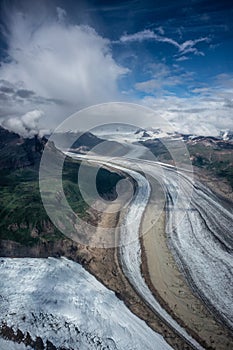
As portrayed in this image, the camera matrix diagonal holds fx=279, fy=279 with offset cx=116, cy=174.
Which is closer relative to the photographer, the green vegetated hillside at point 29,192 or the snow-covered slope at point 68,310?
the snow-covered slope at point 68,310

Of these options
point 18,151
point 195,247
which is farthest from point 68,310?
point 18,151

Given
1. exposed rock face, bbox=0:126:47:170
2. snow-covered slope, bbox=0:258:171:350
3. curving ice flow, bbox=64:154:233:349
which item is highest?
exposed rock face, bbox=0:126:47:170

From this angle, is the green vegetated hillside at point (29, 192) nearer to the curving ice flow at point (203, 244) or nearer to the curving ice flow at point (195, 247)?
the curving ice flow at point (195, 247)

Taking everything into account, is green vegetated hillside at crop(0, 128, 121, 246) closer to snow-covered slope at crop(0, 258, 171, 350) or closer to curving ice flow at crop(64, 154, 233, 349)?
snow-covered slope at crop(0, 258, 171, 350)

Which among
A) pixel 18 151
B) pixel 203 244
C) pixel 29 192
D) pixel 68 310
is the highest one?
pixel 18 151

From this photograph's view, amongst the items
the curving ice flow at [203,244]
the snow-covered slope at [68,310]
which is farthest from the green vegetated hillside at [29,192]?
the curving ice flow at [203,244]

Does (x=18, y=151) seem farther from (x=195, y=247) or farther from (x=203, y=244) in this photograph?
(x=203, y=244)

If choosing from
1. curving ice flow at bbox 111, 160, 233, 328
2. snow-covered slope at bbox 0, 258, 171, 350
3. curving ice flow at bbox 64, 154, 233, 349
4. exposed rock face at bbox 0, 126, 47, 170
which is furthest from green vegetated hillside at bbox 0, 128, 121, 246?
curving ice flow at bbox 111, 160, 233, 328
